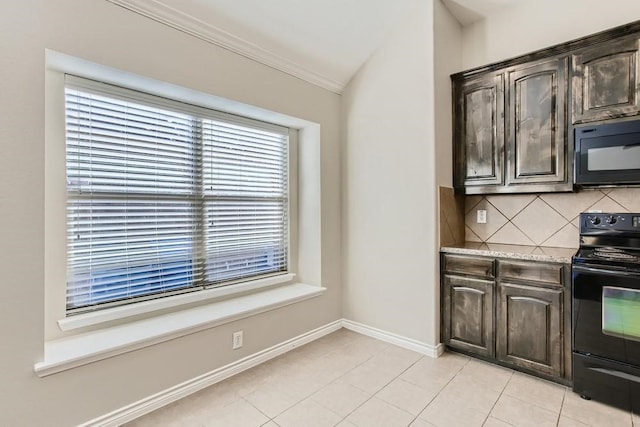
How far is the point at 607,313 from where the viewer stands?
2051 mm

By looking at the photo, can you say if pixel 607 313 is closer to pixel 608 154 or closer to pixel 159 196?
pixel 608 154

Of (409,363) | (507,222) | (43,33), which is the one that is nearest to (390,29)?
(507,222)

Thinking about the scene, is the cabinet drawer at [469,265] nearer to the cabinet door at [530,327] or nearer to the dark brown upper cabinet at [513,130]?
the cabinet door at [530,327]

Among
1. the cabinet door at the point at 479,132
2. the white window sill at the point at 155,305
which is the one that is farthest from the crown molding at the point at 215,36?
the white window sill at the point at 155,305

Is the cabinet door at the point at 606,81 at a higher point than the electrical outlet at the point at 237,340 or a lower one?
higher

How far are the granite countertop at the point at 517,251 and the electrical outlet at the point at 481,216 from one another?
24 centimetres

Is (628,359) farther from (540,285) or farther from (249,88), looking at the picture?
(249,88)

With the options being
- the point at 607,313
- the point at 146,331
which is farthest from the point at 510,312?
the point at 146,331

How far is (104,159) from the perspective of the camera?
85.5 inches

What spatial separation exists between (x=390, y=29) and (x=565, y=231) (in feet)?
7.57

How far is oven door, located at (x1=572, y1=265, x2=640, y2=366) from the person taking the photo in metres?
1.96

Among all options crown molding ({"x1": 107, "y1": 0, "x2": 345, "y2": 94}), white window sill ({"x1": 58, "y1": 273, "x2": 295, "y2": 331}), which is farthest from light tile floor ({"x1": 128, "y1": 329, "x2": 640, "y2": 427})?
crown molding ({"x1": 107, "y1": 0, "x2": 345, "y2": 94})

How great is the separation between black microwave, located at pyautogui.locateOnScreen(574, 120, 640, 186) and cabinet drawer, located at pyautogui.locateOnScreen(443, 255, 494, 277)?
2.83ft

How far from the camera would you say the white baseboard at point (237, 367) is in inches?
76.5
